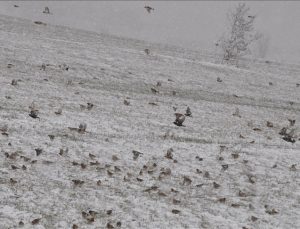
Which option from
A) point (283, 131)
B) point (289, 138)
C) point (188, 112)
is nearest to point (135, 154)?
point (188, 112)

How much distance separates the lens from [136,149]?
10.4m

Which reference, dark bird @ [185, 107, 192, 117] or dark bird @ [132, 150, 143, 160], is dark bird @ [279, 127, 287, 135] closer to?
dark bird @ [185, 107, 192, 117]

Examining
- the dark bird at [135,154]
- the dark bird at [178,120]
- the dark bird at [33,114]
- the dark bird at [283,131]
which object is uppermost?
the dark bird at [283,131]

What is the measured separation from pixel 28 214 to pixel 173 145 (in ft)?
15.3

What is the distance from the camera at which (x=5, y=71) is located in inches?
593

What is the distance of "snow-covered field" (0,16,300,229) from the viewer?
787 cm

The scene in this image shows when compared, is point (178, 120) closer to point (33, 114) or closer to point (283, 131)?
point (283, 131)

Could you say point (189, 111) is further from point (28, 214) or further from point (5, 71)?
point (28, 214)

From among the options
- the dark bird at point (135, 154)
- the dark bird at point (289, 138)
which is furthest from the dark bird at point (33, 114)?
the dark bird at point (289, 138)

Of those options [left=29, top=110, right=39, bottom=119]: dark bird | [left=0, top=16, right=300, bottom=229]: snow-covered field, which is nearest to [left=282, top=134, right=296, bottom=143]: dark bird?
[left=0, top=16, right=300, bottom=229]: snow-covered field

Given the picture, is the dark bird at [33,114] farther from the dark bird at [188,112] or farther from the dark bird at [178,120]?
the dark bird at [188,112]

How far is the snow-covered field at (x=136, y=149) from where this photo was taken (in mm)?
7871

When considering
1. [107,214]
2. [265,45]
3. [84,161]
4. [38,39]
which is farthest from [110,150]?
[265,45]

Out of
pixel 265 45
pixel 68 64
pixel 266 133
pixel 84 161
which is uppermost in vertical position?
pixel 265 45
